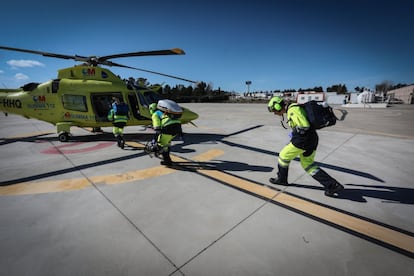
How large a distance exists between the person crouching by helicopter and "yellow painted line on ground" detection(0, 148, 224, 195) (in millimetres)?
508

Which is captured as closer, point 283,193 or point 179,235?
point 179,235

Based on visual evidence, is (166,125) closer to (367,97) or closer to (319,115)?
(319,115)

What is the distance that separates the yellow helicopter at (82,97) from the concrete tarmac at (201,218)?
8.86 feet

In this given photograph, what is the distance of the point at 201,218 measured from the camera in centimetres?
271

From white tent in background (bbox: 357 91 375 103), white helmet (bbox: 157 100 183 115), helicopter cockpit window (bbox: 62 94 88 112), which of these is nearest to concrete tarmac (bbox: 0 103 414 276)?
white helmet (bbox: 157 100 183 115)

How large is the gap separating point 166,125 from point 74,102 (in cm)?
522

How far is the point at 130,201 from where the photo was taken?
314cm

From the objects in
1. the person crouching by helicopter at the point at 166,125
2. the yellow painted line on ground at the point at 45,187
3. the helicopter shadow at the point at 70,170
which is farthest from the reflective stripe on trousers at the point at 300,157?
the helicopter shadow at the point at 70,170

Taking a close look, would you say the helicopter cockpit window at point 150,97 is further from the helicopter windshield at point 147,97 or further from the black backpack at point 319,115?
the black backpack at point 319,115

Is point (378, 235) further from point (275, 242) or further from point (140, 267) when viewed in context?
point (140, 267)

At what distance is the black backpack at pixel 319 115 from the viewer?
3083mm

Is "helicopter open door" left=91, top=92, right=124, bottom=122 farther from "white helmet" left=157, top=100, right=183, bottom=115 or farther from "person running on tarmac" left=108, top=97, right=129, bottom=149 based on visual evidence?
"white helmet" left=157, top=100, right=183, bottom=115

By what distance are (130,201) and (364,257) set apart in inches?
126

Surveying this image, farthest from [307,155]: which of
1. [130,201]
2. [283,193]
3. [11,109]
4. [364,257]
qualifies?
[11,109]
